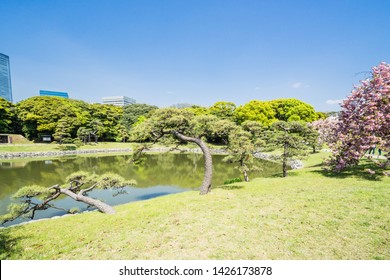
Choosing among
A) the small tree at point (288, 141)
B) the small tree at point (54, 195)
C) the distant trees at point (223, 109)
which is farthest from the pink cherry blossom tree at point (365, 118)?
the distant trees at point (223, 109)

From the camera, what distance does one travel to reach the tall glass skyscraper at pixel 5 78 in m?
145

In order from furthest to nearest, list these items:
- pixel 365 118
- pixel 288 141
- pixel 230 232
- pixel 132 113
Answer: pixel 132 113, pixel 288 141, pixel 365 118, pixel 230 232

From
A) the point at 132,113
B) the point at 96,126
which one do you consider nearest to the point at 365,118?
the point at 96,126

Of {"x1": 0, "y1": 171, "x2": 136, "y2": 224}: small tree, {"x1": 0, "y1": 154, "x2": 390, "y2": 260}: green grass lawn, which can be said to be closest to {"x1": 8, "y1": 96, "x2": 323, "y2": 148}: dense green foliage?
{"x1": 0, "y1": 171, "x2": 136, "y2": 224}: small tree

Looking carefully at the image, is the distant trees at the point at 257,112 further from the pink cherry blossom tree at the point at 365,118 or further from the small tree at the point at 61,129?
the small tree at the point at 61,129

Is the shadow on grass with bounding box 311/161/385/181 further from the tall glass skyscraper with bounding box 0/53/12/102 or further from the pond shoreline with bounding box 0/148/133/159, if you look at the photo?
the tall glass skyscraper with bounding box 0/53/12/102

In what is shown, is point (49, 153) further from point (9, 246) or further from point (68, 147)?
point (9, 246)

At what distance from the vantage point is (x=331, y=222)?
4938 mm

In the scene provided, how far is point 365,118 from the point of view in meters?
8.99

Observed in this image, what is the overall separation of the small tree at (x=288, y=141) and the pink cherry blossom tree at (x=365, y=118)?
75.5 inches

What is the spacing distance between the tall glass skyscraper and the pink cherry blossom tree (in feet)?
675

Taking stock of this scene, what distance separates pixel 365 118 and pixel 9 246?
13924 millimetres
